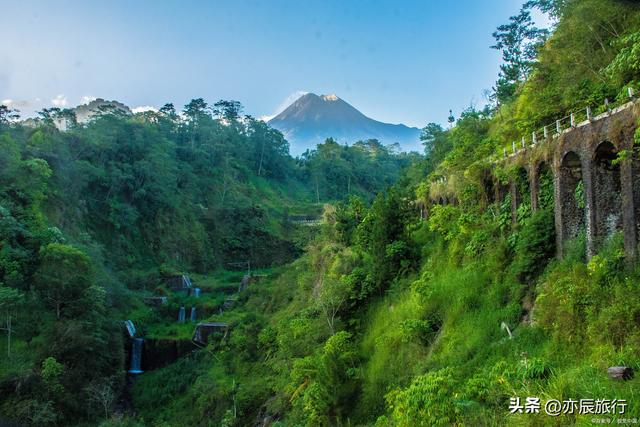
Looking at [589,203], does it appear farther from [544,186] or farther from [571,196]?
[544,186]

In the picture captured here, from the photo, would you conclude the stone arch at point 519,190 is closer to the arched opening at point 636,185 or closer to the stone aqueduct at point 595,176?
the stone aqueduct at point 595,176

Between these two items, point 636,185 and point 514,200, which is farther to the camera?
point 514,200

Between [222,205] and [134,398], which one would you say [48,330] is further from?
[222,205]

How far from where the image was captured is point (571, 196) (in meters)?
10.8

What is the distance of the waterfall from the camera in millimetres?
25602

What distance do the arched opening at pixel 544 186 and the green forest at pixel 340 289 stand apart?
6 cm

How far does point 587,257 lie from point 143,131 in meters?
39.1

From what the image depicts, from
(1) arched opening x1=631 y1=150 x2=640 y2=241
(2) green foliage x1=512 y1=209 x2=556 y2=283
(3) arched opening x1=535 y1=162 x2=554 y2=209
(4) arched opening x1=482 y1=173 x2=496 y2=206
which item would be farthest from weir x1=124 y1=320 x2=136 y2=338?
(1) arched opening x1=631 y1=150 x2=640 y2=241

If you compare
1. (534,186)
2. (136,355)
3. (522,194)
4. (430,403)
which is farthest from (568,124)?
(136,355)

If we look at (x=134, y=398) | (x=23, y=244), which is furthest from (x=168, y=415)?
(x=23, y=244)

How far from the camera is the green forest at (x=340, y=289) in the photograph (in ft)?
25.5

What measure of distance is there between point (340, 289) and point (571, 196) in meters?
7.88

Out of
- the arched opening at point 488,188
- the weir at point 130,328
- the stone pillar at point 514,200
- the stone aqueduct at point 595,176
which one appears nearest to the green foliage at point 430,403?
the stone aqueduct at point 595,176

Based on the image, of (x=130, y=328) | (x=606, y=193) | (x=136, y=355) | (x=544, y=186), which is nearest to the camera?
(x=606, y=193)
